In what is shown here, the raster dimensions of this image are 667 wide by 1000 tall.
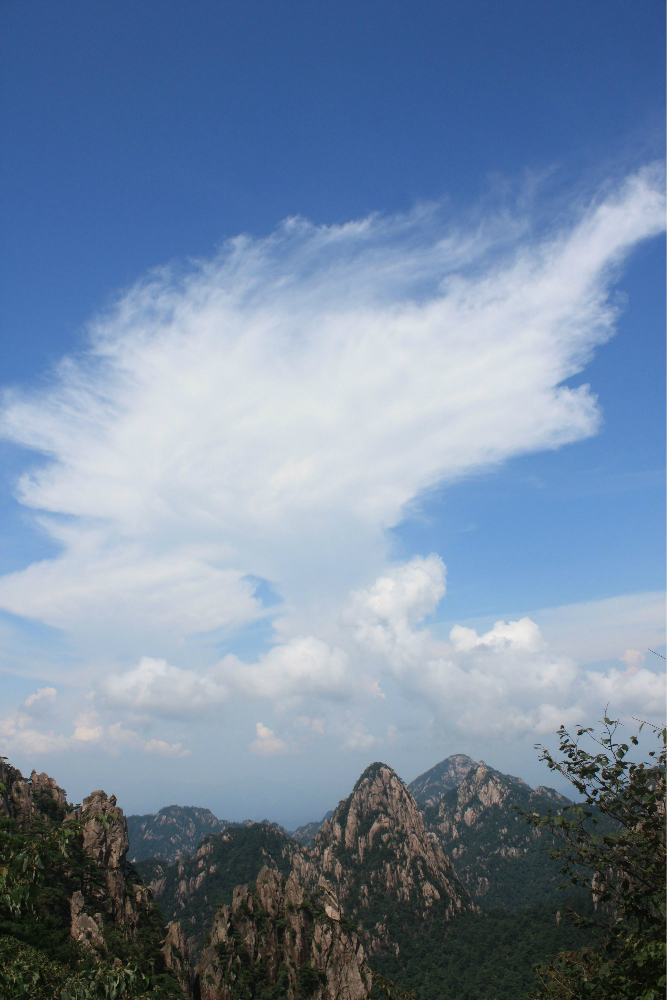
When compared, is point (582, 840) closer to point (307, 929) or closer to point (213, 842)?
point (307, 929)

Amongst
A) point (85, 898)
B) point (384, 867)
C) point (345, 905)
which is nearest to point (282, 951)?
point (85, 898)

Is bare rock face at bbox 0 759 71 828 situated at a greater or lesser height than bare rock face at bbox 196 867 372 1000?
greater

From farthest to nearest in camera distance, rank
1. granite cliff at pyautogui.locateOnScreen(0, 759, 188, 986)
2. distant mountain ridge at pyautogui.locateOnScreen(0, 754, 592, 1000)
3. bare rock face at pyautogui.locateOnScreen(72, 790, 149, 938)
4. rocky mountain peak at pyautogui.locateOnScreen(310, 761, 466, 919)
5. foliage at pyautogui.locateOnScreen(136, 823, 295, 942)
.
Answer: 1. rocky mountain peak at pyautogui.locateOnScreen(310, 761, 466, 919)
2. foliage at pyautogui.locateOnScreen(136, 823, 295, 942)
3. distant mountain ridge at pyautogui.locateOnScreen(0, 754, 592, 1000)
4. bare rock face at pyautogui.locateOnScreen(72, 790, 149, 938)
5. granite cliff at pyautogui.locateOnScreen(0, 759, 188, 986)

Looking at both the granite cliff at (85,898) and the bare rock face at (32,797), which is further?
the bare rock face at (32,797)

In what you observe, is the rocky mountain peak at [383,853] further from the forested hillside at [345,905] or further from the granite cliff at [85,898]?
the granite cliff at [85,898]

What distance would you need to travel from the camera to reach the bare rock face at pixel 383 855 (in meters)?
129

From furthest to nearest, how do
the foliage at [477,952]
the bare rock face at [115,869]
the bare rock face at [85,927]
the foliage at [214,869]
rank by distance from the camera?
1. the foliage at [214,869]
2. the foliage at [477,952]
3. the bare rock face at [115,869]
4. the bare rock face at [85,927]

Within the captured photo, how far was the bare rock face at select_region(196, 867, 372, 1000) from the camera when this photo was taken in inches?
2356

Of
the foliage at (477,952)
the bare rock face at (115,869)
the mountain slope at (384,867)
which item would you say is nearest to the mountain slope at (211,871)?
the mountain slope at (384,867)

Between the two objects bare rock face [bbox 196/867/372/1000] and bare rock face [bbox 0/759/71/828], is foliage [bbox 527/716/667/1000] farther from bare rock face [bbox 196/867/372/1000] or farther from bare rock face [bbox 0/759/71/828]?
bare rock face [bbox 196/867/372/1000]

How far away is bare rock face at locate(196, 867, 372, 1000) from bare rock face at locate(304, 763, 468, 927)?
69.4 m

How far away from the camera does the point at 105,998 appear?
11727mm

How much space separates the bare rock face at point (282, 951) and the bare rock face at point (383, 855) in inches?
2730

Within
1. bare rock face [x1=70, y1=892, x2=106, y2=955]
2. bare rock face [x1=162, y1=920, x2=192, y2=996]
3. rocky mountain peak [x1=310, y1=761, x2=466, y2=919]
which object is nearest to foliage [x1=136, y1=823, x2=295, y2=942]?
rocky mountain peak [x1=310, y1=761, x2=466, y2=919]
